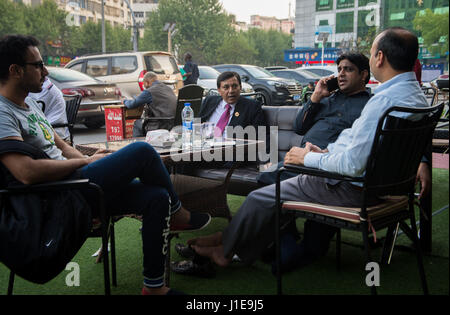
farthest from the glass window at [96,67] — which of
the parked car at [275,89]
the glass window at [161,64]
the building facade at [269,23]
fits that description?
the building facade at [269,23]

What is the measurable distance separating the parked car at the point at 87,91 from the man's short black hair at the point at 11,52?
7.28 metres

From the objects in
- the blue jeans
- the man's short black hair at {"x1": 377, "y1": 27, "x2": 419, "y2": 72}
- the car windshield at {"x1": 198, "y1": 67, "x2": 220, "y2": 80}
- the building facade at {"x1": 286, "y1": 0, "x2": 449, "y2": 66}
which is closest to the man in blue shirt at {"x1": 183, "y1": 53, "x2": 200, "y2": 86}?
the car windshield at {"x1": 198, "y1": 67, "x2": 220, "y2": 80}

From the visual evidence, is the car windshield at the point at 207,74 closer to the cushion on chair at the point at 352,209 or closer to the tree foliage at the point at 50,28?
the cushion on chair at the point at 352,209

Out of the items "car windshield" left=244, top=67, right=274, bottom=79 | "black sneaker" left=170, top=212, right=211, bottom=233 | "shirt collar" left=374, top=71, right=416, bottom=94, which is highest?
"car windshield" left=244, top=67, right=274, bottom=79

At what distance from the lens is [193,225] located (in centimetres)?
274

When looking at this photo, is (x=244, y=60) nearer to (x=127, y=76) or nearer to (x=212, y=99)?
(x=127, y=76)

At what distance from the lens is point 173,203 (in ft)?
8.64

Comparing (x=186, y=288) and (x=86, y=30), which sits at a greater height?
(x=86, y=30)

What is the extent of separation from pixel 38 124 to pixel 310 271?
1995mm

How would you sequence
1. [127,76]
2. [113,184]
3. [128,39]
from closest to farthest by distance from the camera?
[113,184], [127,76], [128,39]

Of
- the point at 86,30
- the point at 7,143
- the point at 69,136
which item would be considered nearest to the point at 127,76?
the point at 69,136

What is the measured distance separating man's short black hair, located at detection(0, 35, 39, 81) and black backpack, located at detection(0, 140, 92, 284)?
46 cm

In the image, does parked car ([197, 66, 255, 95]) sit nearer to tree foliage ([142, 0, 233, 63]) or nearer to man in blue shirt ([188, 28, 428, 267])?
man in blue shirt ([188, 28, 428, 267])

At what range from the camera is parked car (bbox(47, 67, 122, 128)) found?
9508 millimetres
